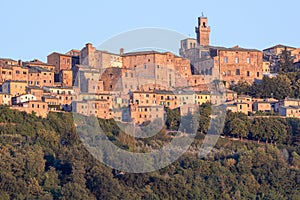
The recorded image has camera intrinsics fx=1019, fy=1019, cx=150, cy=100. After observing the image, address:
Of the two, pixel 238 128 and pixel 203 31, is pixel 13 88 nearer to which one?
pixel 238 128

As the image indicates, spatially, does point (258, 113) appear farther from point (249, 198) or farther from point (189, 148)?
point (249, 198)

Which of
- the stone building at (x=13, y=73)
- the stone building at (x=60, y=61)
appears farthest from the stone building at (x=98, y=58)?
the stone building at (x=13, y=73)

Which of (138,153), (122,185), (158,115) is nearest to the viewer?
(122,185)

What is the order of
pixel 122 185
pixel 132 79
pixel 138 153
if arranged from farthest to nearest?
pixel 132 79, pixel 138 153, pixel 122 185

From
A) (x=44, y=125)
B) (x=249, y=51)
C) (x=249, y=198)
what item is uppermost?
(x=249, y=51)

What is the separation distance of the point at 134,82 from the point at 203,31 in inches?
585

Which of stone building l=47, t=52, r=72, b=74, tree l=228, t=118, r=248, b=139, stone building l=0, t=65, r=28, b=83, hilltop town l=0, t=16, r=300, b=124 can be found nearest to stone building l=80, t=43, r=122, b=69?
hilltop town l=0, t=16, r=300, b=124

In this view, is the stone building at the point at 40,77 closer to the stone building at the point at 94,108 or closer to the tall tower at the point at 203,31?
the stone building at the point at 94,108

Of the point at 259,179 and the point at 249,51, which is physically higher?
the point at 249,51

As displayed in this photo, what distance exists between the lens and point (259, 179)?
53.0 meters

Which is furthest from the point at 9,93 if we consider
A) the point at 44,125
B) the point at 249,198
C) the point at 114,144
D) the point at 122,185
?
the point at 249,198

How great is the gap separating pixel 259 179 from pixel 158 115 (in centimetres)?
802

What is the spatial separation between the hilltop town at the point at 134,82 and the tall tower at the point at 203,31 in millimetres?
3922

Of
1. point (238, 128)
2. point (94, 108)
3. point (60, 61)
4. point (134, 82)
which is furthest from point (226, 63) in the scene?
point (94, 108)
